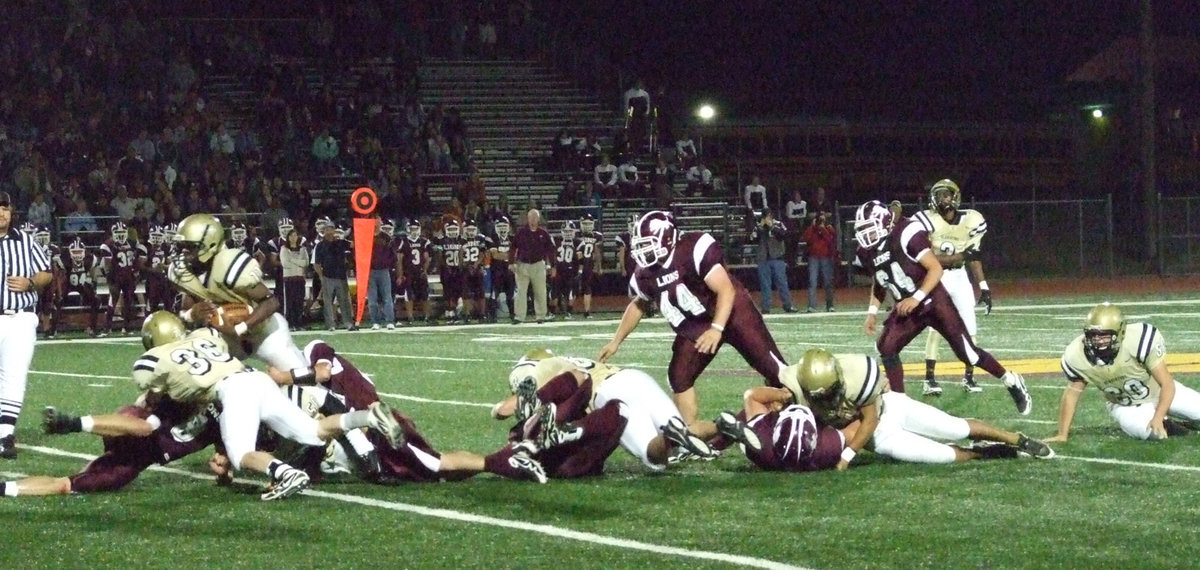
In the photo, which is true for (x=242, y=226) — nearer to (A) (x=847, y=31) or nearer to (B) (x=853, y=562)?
(B) (x=853, y=562)

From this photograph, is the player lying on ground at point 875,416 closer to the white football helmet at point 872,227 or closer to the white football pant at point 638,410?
the white football pant at point 638,410

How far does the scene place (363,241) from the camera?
72.5 feet

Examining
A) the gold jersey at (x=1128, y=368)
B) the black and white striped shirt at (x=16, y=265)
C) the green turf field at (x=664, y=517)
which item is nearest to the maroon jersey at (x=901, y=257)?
the green turf field at (x=664, y=517)

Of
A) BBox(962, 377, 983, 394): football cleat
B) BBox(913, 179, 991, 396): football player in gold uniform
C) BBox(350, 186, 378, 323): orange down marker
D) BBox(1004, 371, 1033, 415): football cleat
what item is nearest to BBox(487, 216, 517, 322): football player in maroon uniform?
BBox(350, 186, 378, 323): orange down marker

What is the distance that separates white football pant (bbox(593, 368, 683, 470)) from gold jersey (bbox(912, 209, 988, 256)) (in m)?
4.89

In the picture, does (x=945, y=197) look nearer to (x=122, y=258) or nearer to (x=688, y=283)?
(x=688, y=283)

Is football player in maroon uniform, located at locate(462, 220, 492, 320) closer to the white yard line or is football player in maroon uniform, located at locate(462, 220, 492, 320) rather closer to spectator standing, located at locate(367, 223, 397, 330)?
spectator standing, located at locate(367, 223, 397, 330)

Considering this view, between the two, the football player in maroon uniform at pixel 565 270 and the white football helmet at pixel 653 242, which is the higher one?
the white football helmet at pixel 653 242

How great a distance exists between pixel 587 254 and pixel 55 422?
1657 centimetres

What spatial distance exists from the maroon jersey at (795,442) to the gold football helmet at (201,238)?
313 cm

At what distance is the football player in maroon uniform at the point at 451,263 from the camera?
22.8 meters

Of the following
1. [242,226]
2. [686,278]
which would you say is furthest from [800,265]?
[686,278]

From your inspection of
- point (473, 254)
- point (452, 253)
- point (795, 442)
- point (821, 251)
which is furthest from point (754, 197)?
point (795, 442)

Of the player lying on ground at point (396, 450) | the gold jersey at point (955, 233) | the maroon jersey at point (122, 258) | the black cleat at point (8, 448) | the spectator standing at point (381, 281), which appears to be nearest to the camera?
the player lying on ground at point (396, 450)
